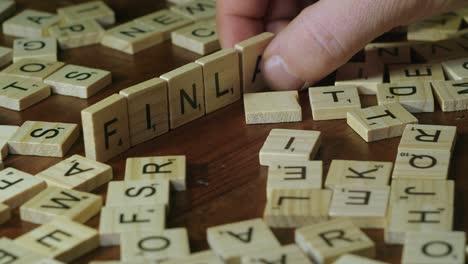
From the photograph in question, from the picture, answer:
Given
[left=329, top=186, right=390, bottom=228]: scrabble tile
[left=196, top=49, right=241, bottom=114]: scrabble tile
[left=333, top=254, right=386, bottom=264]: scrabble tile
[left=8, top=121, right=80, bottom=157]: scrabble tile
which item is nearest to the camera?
→ [left=333, top=254, right=386, bottom=264]: scrabble tile

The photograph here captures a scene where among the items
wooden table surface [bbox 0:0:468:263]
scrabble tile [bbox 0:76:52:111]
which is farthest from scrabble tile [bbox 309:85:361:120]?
scrabble tile [bbox 0:76:52:111]

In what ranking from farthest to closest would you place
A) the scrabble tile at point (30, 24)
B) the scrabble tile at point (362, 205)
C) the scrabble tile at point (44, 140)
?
the scrabble tile at point (30, 24)
the scrabble tile at point (44, 140)
the scrabble tile at point (362, 205)

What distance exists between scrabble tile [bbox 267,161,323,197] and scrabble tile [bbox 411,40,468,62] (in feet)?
1.53

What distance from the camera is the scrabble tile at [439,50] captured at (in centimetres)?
173

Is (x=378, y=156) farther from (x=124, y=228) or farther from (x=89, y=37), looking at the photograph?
(x=89, y=37)

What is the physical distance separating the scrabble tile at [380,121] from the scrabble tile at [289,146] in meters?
0.07

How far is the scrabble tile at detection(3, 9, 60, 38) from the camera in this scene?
6.30ft

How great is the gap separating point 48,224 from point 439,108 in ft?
2.27

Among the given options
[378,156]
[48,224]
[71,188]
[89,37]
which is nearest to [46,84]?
[89,37]

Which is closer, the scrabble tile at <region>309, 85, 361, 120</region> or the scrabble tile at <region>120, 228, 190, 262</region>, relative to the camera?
the scrabble tile at <region>120, 228, 190, 262</region>

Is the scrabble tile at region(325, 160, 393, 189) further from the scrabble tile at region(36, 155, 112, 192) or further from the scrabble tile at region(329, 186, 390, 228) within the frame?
A: the scrabble tile at region(36, 155, 112, 192)

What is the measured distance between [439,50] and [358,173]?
49 centimetres

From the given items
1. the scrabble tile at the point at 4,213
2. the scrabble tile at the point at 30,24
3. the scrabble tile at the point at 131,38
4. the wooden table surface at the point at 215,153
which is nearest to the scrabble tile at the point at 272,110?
the wooden table surface at the point at 215,153

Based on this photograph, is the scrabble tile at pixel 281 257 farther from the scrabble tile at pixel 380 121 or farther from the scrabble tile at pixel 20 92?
the scrabble tile at pixel 20 92
